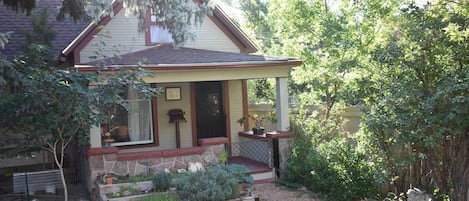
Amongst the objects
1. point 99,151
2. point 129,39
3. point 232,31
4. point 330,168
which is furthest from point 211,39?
point 330,168

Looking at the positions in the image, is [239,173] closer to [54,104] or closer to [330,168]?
[330,168]

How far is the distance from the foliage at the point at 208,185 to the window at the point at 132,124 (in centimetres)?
362

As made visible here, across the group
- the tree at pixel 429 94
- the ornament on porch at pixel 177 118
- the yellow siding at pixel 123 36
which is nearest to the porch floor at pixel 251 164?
the ornament on porch at pixel 177 118

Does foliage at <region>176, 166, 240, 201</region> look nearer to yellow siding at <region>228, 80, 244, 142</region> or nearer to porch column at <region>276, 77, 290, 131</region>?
porch column at <region>276, 77, 290, 131</region>

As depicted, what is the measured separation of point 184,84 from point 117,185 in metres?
A: 4.29

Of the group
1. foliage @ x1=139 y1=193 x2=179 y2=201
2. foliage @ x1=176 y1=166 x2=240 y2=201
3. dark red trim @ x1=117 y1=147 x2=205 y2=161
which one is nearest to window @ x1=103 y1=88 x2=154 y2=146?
dark red trim @ x1=117 y1=147 x2=205 y2=161

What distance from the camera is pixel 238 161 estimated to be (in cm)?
1098

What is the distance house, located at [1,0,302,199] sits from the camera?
873 centimetres

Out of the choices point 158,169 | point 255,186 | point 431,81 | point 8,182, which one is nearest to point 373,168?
point 431,81

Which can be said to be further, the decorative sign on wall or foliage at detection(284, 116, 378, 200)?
the decorative sign on wall

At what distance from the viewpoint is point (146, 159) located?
28.3 feet

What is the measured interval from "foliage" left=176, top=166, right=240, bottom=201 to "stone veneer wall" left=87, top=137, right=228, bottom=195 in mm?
1120

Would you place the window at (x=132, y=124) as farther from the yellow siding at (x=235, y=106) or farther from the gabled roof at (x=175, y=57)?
the yellow siding at (x=235, y=106)

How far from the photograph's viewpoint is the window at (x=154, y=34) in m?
11.3
